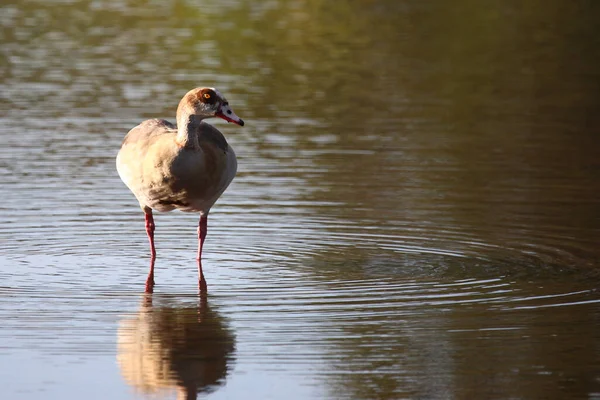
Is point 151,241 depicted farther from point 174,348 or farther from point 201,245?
point 174,348

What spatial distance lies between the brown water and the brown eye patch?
1.59 meters

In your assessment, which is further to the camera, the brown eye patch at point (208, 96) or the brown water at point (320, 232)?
the brown eye patch at point (208, 96)

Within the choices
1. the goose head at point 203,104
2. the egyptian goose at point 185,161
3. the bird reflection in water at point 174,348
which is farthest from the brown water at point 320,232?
the goose head at point 203,104

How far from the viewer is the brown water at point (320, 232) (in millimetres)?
9508

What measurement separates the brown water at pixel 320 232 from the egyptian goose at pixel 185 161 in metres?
0.65

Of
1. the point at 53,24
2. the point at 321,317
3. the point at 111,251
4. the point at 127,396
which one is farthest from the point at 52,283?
the point at 53,24

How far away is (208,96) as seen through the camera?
12.5 metres

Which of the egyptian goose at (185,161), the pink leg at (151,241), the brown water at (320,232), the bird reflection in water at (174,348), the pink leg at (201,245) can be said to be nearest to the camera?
the bird reflection in water at (174,348)

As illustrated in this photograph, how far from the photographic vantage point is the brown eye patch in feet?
41.2

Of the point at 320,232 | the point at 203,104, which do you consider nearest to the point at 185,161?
the point at 203,104

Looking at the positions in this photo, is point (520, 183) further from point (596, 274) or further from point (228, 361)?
point (228, 361)

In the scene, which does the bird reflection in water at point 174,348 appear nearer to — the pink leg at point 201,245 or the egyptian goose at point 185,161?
the pink leg at point 201,245

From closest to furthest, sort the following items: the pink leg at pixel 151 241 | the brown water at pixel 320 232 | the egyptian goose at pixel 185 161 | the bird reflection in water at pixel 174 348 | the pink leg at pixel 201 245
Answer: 1. the bird reflection in water at pixel 174 348
2. the brown water at pixel 320 232
3. the pink leg at pixel 201 245
4. the pink leg at pixel 151 241
5. the egyptian goose at pixel 185 161

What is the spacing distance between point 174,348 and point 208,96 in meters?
3.29
